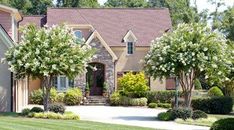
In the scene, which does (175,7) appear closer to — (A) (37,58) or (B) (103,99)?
(B) (103,99)

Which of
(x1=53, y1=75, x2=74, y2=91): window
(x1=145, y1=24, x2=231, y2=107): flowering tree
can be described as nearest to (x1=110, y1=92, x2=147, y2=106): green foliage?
(x1=53, y1=75, x2=74, y2=91): window

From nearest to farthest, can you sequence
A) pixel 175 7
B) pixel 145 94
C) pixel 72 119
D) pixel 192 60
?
pixel 72 119 < pixel 192 60 < pixel 145 94 < pixel 175 7

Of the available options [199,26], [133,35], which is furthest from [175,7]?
[199,26]

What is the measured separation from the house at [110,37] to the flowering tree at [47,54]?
15546 mm

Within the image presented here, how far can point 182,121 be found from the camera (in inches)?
1035

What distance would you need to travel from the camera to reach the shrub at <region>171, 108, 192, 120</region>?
26.9 metres

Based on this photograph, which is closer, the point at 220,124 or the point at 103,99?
the point at 220,124

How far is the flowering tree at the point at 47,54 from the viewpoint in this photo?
26266mm

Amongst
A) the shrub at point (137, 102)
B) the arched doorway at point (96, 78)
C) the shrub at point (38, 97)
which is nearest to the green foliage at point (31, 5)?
the arched doorway at point (96, 78)

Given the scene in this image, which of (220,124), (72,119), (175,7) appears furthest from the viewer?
(175,7)

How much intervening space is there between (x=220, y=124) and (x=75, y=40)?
1268 centimetres

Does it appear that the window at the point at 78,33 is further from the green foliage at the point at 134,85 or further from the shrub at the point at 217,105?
the shrub at the point at 217,105

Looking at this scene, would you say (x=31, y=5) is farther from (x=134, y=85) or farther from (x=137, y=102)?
(x=137, y=102)

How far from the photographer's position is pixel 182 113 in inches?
1062
